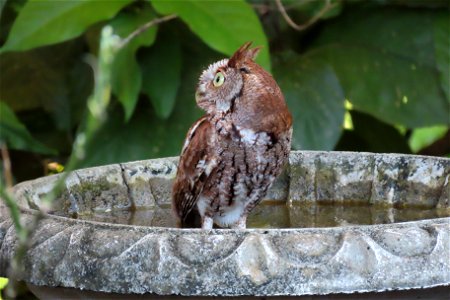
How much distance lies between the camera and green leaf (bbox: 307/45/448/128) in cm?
336

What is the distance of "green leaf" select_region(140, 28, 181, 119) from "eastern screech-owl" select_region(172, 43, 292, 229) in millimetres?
1014

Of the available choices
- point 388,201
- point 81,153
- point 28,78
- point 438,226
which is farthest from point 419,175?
point 28,78

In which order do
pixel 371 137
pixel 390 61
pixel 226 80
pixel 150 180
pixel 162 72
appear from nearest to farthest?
1. pixel 226 80
2. pixel 150 180
3. pixel 162 72
4. pixel 390 61
5. pixel 371 137

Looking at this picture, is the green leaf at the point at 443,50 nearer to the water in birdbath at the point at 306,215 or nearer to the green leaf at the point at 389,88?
the green leaf at the point at 389,88

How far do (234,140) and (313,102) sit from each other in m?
1.30

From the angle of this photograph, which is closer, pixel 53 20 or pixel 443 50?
pixel 53 20

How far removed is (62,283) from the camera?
1552 mm

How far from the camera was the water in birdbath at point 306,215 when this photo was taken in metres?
2.20

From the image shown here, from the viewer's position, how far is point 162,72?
3.18 metres

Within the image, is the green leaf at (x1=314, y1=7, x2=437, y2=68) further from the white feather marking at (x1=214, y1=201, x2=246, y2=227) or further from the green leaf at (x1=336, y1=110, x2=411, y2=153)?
the white feather marking at (x1=214, y1=201, x2=246, y2=227)

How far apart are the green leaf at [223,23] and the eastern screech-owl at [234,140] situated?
906 mm

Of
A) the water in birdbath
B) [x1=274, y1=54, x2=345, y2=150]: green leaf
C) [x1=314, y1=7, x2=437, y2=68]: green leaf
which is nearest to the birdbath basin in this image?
the water in birdbath

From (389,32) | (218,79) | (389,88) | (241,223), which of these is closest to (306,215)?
(241,223)

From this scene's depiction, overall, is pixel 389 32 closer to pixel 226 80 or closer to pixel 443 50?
pixel 443 50
